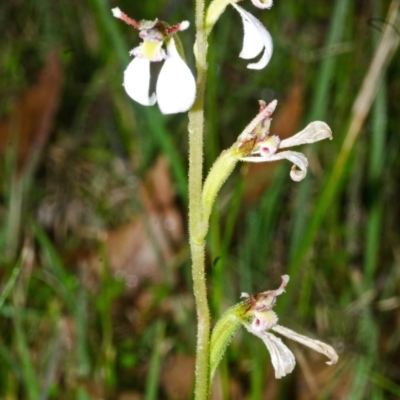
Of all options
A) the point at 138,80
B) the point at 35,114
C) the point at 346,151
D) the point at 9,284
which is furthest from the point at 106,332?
the point at 138,80

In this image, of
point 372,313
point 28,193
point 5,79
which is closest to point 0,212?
point 28,193

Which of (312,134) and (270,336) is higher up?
(312,134)

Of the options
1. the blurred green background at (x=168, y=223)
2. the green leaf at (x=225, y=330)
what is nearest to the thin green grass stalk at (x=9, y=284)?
the blurred green background at (x=168, y=223)

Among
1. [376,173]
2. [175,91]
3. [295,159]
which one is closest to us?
[175,91]

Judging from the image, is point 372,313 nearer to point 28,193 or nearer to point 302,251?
point 302,251

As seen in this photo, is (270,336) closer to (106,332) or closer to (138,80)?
(138,80)

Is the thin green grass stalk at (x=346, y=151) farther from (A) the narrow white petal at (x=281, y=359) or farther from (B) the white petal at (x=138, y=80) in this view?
(B) the white petal at (x=138, y=80)
